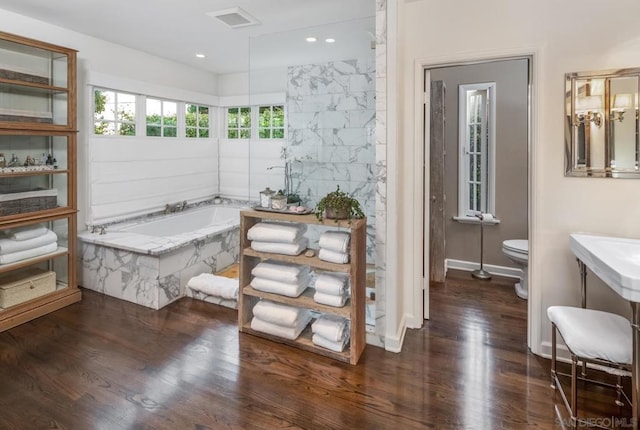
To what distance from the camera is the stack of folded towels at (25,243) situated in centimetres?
298

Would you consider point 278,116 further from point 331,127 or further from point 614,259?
point 614,259

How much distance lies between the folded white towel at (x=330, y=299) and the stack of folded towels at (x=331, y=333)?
15 centimetres

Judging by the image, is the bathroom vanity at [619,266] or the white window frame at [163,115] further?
the white window frame at [163,115]

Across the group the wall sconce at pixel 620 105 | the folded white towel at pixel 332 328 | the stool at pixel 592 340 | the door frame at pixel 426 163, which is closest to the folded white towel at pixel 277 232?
the folded white towel at pixel 332 328

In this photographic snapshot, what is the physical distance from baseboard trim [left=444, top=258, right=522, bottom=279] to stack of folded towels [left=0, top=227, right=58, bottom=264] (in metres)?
4.09

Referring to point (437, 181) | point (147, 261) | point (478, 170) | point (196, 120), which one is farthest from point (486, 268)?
point (196, 120)

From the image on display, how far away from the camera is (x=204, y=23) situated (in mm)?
3422

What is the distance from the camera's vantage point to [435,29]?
2662 millimetres

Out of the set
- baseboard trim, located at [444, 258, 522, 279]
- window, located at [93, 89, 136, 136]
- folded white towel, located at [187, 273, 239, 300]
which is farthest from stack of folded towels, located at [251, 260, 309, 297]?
window, located at [93, 89, 136, 136]

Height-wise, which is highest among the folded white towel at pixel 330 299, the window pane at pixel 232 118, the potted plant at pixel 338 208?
the window pane at pixel 232 118

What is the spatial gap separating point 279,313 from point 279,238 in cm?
55

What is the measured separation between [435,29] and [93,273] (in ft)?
12.7

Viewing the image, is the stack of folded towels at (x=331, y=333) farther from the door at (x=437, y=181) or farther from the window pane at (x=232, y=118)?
the window pane at (x=232, y=118)

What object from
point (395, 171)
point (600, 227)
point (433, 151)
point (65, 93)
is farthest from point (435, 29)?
point (65, 93)
